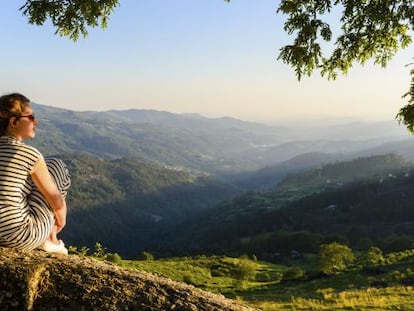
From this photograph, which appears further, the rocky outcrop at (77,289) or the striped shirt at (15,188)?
the striped shirt at (15,188)

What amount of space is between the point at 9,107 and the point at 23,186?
1.37m

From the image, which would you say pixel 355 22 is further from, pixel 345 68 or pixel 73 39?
pixel 73 39

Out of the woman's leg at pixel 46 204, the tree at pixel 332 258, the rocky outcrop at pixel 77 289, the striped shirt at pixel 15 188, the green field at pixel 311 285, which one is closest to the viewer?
the rocky outcrop at pixel 77 289

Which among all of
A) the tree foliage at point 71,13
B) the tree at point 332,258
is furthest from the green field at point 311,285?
the tree foliage at point 71,13

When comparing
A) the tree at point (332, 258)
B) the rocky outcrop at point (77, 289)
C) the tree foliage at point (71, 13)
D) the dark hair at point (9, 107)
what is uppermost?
the tree foliage at point (71, 13)

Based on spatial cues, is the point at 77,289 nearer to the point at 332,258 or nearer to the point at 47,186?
the point at 47,186

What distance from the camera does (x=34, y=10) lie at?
38.0 ft

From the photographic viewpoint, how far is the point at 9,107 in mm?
8102

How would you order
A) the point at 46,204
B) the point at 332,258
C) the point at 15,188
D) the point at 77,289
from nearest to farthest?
the point at 77,289 < the point at 15,188 < the point at 46,204 < the point at 332,258

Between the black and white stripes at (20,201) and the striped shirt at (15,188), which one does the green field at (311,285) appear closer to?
the black and white stripes at (20,201)

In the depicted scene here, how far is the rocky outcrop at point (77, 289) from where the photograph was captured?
7.46 metres

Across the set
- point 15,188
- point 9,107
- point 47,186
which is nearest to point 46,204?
point 47,186

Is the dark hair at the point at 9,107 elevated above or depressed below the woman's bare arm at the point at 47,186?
above

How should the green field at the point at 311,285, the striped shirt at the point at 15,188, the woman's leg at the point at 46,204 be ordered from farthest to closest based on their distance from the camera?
1. the green field at the point at 311,285
2. the woman's leg at the point at 46,204
3. the striped shirt at the point at 15,188
